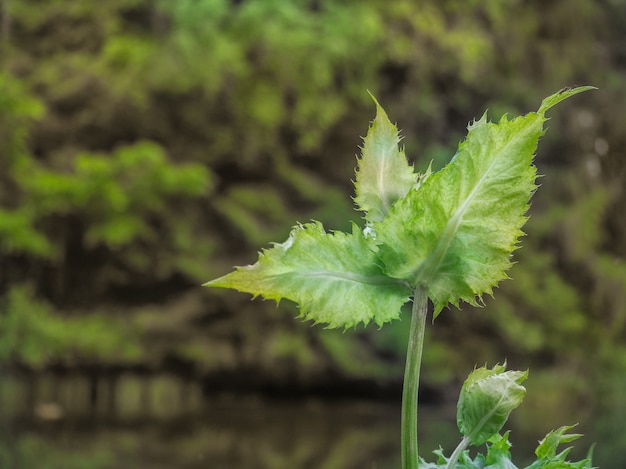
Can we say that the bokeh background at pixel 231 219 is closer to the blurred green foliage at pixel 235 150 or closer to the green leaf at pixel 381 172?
the blurred green foliage at pixel 235 150

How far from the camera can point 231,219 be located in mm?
4285

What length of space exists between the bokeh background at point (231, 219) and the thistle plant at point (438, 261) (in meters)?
3.32

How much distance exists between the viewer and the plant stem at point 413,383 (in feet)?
0.62

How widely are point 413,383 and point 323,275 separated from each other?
37mm

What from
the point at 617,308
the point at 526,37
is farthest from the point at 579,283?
the point at 526,37

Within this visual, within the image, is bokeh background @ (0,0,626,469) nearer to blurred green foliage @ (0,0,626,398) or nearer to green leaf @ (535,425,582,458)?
blurred green foliage @ (0,0,626,398)

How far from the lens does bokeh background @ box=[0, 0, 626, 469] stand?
383cm

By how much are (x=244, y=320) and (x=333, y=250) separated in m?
4.07

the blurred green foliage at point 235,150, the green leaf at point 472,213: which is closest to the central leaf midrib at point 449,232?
the green leaf at point 472,213

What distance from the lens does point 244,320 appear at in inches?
166

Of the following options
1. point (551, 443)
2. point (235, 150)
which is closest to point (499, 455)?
point (551, 443)

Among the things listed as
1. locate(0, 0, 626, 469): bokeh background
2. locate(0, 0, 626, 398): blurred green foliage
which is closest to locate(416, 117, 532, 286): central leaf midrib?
locate(0, 0, 626, 469): bokeh background

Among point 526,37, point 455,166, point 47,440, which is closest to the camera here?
point 455,166

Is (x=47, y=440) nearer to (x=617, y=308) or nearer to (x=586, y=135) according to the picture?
(x=617, y=308)
